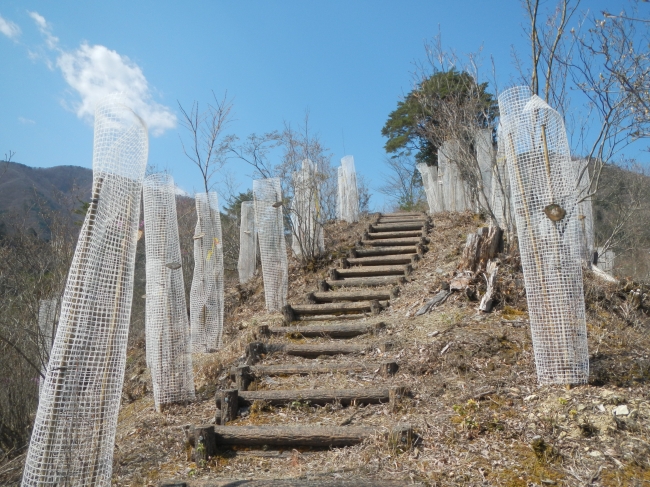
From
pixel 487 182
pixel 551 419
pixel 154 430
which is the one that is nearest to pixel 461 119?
pixel 487 182

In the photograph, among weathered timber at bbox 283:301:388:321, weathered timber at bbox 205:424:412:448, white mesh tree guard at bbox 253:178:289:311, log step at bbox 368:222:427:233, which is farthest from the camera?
log step at bbox 368:222:427:233

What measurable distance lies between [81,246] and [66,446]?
1.22 metres

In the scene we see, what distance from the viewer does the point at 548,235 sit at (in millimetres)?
4246

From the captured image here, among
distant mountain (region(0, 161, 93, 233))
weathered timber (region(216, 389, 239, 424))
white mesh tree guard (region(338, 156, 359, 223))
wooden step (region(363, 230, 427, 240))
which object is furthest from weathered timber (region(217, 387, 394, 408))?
white mesh tree guard (region(338, 156, 359, 223))

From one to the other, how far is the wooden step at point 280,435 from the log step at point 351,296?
387 cm

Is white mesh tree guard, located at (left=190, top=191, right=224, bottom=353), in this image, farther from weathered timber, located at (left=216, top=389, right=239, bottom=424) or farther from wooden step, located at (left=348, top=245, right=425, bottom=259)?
wooden step, located at (left=348, top=245, right=425, bottom=259)

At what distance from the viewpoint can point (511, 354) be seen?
495cm

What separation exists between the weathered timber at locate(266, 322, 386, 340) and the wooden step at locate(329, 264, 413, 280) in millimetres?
2427

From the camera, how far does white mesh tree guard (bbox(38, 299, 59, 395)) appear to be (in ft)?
18.9

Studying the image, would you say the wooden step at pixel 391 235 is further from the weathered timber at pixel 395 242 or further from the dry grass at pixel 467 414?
the dry grass at pixel 467 414

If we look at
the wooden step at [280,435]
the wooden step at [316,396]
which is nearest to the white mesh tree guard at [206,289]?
the wooden step at [316,396]

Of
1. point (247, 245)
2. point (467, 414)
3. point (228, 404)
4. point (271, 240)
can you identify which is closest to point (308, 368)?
point (228, 404)

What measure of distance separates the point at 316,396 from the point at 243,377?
959 mm

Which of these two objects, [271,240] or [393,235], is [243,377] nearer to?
[271,240]
